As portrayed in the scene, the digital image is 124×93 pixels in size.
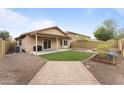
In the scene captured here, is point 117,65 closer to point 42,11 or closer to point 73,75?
point 73,75

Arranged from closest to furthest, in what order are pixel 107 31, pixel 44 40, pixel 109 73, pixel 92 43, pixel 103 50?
1. pixel 109 73
2. pixel 103 50
3. pixel 107 31
4. pixel 92 43
5. pixel 44 40

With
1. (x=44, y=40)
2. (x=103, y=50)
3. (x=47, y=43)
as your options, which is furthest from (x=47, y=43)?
(x=103, y=50)

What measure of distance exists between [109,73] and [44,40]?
1042 cm

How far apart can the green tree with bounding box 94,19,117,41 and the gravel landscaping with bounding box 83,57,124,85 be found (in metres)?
1.54

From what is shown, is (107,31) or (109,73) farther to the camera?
(107,31)

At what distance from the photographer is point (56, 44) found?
16.2 meters

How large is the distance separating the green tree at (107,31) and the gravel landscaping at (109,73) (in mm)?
1539

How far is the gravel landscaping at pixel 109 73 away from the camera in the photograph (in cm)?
586

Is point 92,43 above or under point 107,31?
under

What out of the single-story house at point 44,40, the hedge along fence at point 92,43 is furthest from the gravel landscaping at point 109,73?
the single-story house at point 44,40

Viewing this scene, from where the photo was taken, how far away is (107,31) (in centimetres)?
920

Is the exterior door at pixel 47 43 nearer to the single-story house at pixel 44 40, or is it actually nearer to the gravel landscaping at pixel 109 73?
the single-story house at pixel 44 40

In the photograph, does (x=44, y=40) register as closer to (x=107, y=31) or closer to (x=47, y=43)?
(x=47, y=43)
